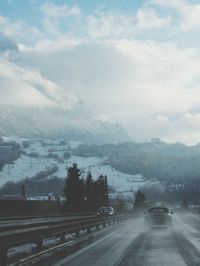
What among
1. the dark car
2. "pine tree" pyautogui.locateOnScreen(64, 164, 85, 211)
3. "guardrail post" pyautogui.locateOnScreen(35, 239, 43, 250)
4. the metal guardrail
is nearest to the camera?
the metal guardrail

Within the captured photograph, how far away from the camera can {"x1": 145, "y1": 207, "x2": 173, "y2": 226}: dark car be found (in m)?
40.6

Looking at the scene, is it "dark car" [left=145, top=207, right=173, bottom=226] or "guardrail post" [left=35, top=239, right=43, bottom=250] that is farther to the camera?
"dark car" [left=145, top=207, right=173, bottom=226]

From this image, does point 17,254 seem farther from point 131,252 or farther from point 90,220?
point 90,220

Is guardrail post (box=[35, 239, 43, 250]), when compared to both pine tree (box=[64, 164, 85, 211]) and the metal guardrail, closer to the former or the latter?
the metal guardrail

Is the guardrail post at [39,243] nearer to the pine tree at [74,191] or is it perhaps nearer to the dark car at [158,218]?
the dark car at [158,218]

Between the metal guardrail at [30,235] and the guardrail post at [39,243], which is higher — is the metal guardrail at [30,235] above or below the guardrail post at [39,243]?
above

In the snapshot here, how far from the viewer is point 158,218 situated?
134 feet

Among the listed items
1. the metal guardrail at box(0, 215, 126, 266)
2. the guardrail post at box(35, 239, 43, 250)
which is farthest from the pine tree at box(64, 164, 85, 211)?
the guardrail post at box(35, 239, 43, 250)

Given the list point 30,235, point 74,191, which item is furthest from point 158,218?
point 74,191

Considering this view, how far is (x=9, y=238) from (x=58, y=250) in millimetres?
4813

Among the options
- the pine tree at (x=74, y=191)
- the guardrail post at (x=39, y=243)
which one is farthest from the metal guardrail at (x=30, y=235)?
the pine tree at (x=74, y=191)

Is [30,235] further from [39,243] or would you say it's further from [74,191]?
[74,191]

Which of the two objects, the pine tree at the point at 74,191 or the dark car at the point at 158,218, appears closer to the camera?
the dark car at the point at 158,218

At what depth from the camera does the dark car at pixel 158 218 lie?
40594mm
